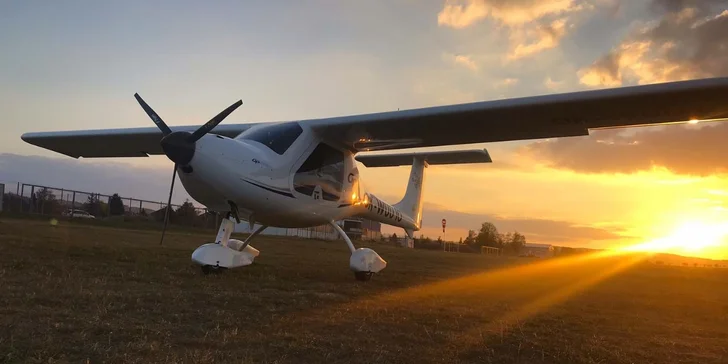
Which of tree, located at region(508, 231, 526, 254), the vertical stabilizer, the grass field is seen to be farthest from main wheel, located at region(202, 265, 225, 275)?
tree, located at region(508, 231, 526, 254)

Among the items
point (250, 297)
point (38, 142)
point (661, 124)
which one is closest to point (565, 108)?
point (661, 124)

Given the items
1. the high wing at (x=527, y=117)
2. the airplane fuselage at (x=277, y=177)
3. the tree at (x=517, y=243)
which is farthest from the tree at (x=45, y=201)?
the tree at (x=517, y=243)

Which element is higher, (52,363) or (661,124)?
(661,124)

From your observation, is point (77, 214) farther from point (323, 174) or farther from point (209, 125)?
point (209, 125)

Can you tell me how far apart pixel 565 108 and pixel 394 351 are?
5.97 m

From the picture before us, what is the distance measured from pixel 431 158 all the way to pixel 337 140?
5510 mm

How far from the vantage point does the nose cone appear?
6.53m

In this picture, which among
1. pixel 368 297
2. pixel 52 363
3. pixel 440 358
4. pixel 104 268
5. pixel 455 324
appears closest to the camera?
pixel 52 363

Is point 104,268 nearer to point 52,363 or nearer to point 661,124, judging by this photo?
point 52,363

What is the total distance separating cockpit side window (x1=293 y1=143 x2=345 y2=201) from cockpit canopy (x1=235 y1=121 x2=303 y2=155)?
1.67 ft

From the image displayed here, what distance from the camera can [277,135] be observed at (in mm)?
8398

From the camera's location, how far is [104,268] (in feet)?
24.0

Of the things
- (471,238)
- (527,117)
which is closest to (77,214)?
(527,117)

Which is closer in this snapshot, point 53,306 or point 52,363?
point 52,363
